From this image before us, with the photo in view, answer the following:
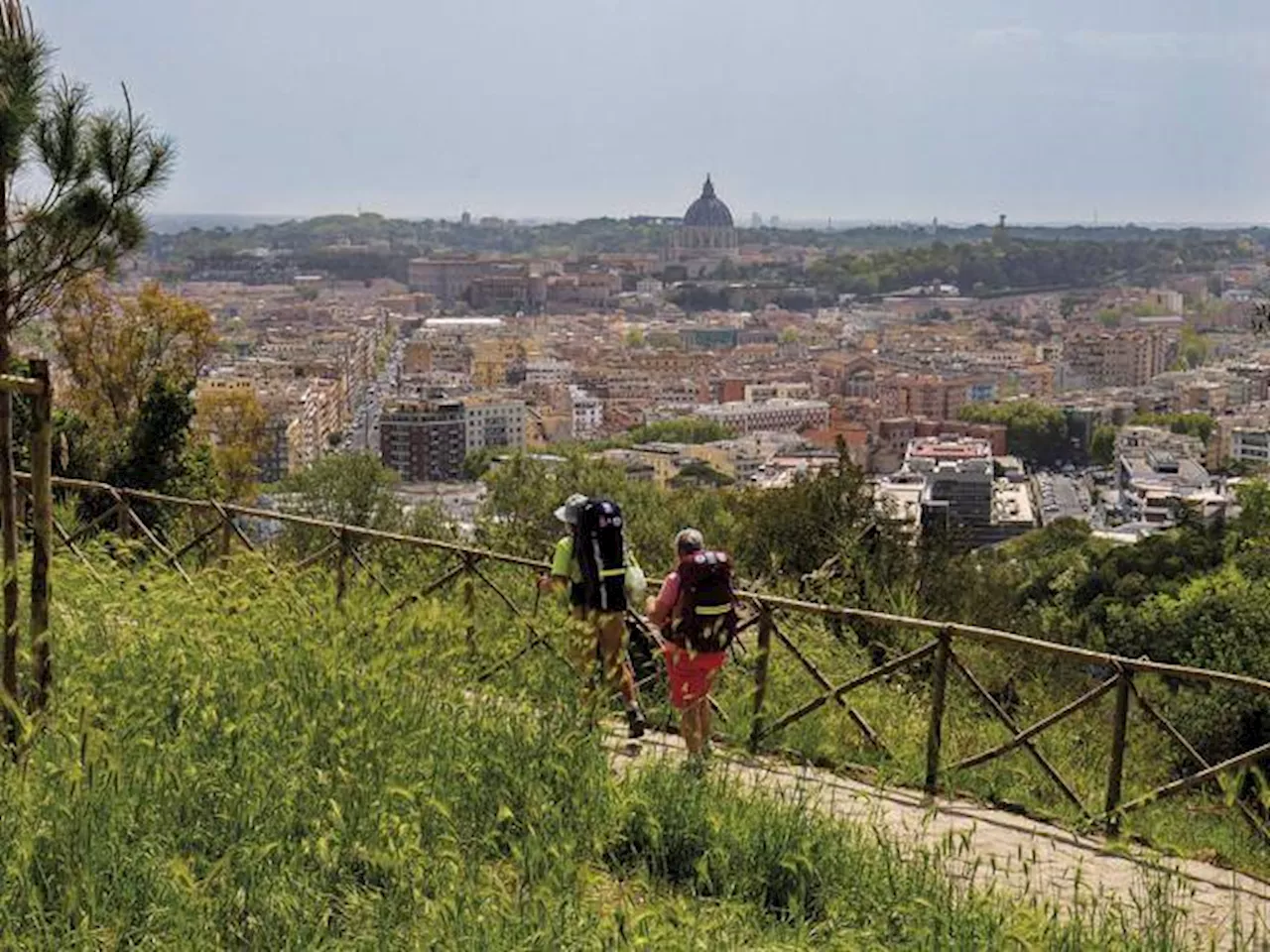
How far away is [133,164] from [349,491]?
15.1 metres

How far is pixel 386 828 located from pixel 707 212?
6600 inches

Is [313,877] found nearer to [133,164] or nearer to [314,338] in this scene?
[133,164]

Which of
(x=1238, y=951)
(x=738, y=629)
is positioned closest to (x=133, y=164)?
(x=738, y=629)

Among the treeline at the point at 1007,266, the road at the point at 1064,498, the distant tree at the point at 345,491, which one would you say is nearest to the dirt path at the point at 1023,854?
the distant tree at the point at 345,491

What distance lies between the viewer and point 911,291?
13762cm

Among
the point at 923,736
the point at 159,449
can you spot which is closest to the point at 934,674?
the point at 923,736

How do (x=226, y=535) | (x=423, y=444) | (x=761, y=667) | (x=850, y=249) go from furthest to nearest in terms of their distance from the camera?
(x=850, y=249) → (x=423, y=444) → (x=226, y=535) → (x=761, y=667)

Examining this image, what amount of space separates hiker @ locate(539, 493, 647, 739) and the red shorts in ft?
0.47

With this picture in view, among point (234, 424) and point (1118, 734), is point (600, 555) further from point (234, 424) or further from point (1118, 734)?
point (234, 424)

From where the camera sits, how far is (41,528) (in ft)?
12.7

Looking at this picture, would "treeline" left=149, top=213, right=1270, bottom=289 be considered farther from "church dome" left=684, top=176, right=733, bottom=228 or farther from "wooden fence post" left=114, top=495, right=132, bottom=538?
"wooden fence post" left=114, top=495, right=132, bottom=538

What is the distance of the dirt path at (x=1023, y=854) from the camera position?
3.32m

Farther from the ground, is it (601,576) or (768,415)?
(601,576)

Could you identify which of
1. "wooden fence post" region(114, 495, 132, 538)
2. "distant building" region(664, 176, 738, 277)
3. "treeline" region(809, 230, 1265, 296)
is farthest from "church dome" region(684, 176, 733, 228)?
"wooden fence post" region(114, 495, 132, 538)
